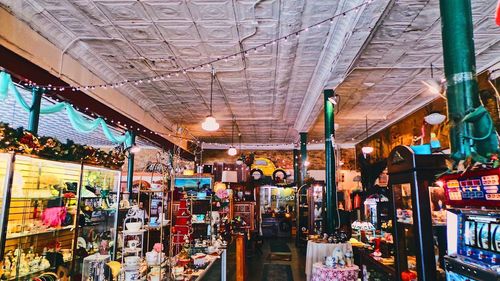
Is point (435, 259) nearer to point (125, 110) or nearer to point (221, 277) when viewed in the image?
point (221, 277)

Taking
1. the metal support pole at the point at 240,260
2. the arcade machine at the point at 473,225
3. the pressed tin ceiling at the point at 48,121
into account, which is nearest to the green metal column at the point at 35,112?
the pressed tin ceiling at the point at 48,121

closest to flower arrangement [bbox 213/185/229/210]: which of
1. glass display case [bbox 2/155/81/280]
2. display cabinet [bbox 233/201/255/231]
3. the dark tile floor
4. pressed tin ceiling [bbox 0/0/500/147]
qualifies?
the dark tile floor

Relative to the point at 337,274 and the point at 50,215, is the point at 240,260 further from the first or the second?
the point at 50,215

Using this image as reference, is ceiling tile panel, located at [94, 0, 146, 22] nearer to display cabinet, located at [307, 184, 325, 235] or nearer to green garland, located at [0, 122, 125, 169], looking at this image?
green garland, located at [0, 122, 125, 169]

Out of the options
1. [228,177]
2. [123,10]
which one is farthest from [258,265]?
[123,10]

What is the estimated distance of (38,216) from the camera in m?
4.23

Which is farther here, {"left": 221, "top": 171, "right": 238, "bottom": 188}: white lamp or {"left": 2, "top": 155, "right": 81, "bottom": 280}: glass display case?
{"left": 221, "top": 171, "right": 238, "bottom": 188}: white lamp

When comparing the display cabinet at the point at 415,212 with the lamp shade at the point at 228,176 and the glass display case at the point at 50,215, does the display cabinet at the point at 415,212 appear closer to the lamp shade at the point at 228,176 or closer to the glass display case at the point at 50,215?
the glass display case at the point at 50,215

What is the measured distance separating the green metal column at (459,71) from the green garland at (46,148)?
392 centimetres

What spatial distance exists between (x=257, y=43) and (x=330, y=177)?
3085 mm

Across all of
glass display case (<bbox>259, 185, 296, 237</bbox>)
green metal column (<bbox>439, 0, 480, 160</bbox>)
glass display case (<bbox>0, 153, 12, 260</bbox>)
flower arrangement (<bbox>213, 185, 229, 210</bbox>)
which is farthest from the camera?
glass display case (<bbox>259, 185, 296, 237</bbox>)

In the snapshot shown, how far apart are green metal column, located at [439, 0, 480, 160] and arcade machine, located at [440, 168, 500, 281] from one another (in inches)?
25.8

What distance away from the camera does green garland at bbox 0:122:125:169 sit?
3336 mm

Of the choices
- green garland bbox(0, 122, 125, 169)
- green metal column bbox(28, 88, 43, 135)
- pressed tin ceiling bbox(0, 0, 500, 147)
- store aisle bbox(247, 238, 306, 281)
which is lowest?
store aisle bbox(247, 238, 306, 281)
